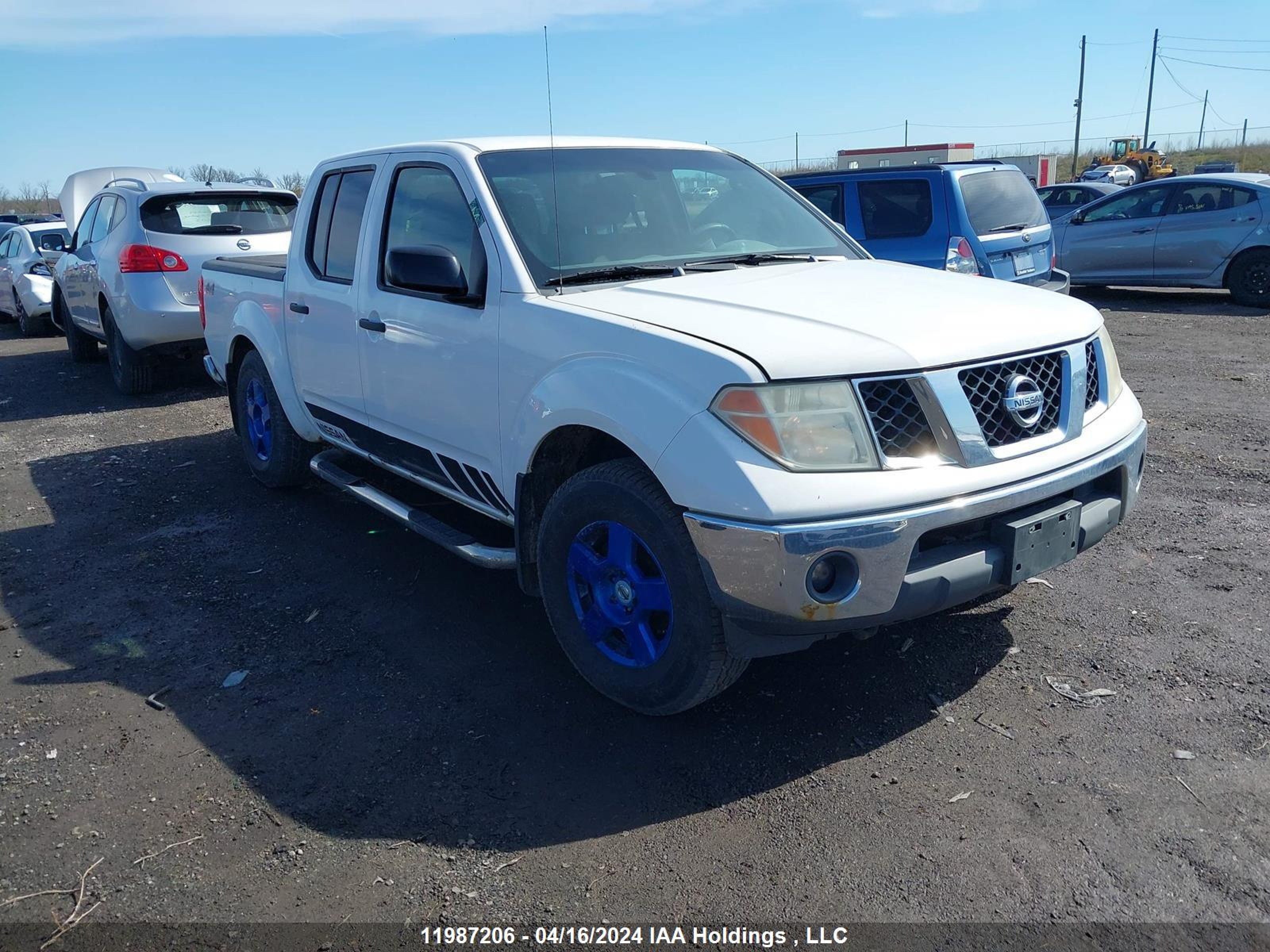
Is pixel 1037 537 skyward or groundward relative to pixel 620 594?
skyward

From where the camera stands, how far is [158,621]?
4508 millimetres

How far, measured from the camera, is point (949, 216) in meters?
9.15

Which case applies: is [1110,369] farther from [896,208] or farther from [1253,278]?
[1253,278]

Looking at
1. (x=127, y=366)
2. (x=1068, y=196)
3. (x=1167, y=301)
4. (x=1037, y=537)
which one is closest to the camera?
(x=1037, y=537)

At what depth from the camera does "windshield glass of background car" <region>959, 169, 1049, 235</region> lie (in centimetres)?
923

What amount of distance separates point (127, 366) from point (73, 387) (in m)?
1.33

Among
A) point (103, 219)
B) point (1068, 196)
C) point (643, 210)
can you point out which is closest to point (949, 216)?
point (643, 210)

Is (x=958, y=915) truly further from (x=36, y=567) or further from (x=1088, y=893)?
(x=36, y=567)

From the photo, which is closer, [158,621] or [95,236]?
[158,621]

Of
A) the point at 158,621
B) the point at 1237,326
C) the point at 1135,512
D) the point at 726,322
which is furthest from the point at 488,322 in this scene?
the point at 1237,326

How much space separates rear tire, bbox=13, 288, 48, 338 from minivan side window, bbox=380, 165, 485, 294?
12.2m

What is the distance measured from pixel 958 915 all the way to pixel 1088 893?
0.34 m

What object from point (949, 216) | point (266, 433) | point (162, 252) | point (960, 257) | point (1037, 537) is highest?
point (949, 216)

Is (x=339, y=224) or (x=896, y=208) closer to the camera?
(x=339, y=224)
